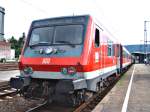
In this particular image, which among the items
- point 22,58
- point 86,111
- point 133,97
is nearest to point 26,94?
point 22,58

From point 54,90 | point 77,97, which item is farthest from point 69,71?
point 77,97

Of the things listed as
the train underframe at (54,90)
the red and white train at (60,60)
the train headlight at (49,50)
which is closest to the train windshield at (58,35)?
the red and white train at (60,60)

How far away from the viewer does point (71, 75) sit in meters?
8.58

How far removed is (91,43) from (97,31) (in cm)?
112

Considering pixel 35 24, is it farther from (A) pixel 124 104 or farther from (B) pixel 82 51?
(A) pixel 124 104

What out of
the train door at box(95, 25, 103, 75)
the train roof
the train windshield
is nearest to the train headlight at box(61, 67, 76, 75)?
the train windshield

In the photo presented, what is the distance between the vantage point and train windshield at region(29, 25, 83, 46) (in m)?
9.16

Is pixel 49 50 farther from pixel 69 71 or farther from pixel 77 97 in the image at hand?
pixel 77 97

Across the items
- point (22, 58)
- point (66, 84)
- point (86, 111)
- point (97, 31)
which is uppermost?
point (97, 31)

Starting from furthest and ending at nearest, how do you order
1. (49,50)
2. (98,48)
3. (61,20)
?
(98,48) < (61,20) < (49,50)

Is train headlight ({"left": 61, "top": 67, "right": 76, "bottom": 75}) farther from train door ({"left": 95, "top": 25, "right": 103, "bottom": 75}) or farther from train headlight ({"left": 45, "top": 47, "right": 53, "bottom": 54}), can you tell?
train door ({"left": 95, "top": 25, "right": 103, "bottom": 75})

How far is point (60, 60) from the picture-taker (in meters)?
8.81

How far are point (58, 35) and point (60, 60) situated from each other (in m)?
0.99

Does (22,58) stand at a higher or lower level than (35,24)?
lower
